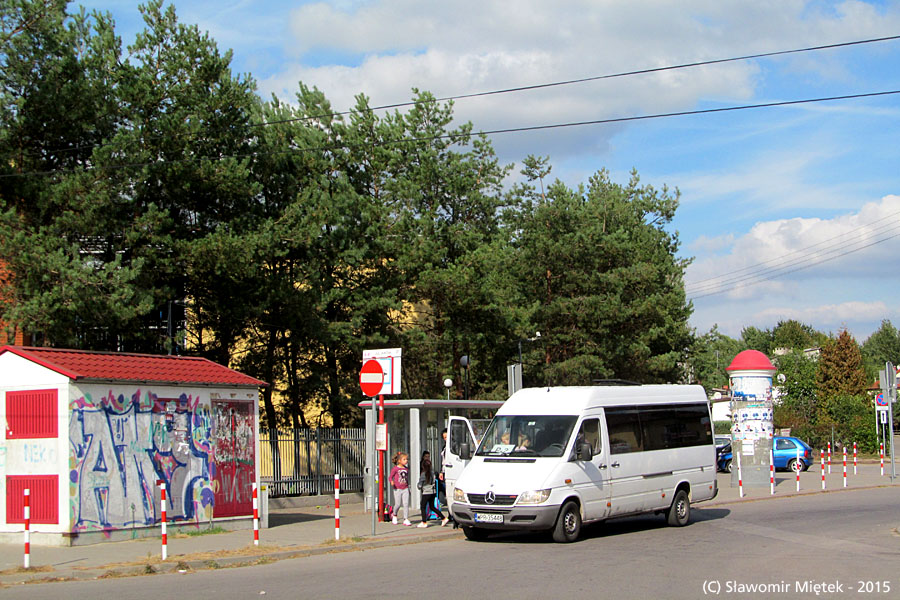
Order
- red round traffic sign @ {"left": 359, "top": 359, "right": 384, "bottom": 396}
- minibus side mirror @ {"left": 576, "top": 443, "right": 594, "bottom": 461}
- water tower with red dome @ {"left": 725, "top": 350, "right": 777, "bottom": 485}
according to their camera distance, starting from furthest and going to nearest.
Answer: water tower with red dome @ {"left": 725, "top": 350, "right": 777, "bottom": 485}, red round traffic sign @ {"left": 359, "top": 359, "right": 384, "bottom": 396}, minibus side mirror @ {"left": 576, "top": 443, "right": 594, "bottom": 461}

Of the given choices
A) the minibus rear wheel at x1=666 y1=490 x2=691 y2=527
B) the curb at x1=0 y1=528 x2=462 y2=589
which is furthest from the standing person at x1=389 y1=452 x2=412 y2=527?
the minibus rear wheel at x1=666 y1=490 x2=691 y2=527

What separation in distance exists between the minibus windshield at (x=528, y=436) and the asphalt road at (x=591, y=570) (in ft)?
4.99

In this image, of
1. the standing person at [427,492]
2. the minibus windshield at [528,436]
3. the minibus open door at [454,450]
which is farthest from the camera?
the minibus open door at [454,450]

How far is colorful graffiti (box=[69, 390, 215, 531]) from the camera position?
51.7 ft

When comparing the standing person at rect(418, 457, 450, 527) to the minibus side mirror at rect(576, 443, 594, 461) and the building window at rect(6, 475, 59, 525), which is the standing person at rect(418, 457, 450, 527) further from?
the building window at rect(6, 475, 59, 525)

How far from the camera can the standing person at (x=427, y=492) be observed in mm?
18750

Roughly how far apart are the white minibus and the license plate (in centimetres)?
2

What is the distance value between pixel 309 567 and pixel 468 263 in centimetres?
2599

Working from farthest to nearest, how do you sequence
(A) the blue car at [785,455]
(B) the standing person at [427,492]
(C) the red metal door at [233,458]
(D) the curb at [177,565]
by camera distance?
(A) the blue car at [785,455], (B) the standing person at [427,492], (C) the red metal door at [233,458], (D) the curb at [177,565]

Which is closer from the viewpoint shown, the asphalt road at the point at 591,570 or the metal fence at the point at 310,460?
the asphalt road at the point at 591,570

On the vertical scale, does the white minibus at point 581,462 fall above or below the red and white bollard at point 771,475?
above

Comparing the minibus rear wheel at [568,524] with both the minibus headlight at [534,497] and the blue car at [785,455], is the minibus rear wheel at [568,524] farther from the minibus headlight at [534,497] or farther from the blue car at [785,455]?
the blue car at [785,455]

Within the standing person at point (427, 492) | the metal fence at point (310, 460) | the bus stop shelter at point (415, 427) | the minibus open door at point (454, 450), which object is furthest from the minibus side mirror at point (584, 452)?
the metal fence at point (310, 460)

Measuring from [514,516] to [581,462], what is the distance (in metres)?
1.55
